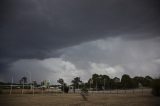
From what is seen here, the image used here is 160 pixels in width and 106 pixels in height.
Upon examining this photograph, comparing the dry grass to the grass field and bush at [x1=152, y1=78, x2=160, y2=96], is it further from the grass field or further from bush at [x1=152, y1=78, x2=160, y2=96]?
bush at [x1=152, y1=78, x2=160, y2=96]

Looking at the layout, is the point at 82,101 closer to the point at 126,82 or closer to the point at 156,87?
the point at 156,87

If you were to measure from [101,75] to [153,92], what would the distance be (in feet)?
273

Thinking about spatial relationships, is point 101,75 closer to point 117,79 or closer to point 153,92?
point 117,79

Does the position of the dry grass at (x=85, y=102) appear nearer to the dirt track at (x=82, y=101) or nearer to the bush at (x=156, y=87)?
the dirt track at (x=82, y=101)

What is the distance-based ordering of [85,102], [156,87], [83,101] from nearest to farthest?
[85,102] < [83,101] < [156,87]

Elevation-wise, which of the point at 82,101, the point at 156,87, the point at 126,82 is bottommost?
the point at 82,101

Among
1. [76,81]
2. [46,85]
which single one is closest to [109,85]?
[76,81]

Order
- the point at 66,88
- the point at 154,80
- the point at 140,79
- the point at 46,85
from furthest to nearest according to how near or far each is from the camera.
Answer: the point at 140,79 → the point at 46,85 → the point at 66,88 → the point at 154,80

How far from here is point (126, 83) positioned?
323 ft

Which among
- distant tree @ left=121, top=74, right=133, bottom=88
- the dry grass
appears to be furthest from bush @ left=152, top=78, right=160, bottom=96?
distant tree @ left=121, top=74, right=133, bottom=88

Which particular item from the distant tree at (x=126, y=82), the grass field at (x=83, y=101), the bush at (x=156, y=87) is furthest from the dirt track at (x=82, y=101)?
the distant tree at (x=126, y=82)

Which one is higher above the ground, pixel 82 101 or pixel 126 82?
pixel 126 82

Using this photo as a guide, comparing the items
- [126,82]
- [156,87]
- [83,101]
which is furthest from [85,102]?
[126,82]

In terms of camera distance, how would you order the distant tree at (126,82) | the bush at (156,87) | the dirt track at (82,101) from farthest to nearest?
the distant tree at (126,82) < the bush at (156,87) < the dirt track at (82,101)
